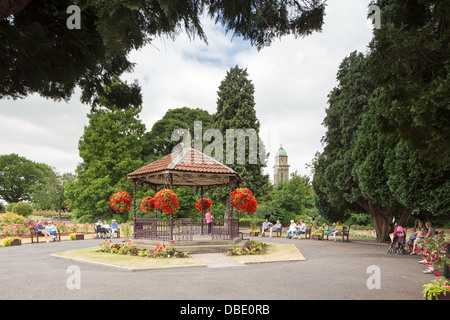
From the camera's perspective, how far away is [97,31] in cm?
457

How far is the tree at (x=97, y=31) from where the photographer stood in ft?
12.2

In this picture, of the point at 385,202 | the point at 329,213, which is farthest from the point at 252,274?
the point at 329,213

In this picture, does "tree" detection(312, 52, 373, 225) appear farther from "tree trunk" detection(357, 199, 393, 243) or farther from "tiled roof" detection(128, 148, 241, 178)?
"tiled roof" detection(128, 148, 241, 178)

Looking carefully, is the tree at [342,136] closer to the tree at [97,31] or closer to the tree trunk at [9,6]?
the tree at [97,31]

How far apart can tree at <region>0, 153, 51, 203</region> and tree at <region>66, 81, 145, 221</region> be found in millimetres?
38232

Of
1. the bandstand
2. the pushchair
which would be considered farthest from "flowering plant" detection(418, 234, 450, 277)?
the bandstand

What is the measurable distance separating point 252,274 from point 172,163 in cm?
698

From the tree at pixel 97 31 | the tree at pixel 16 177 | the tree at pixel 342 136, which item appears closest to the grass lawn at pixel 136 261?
the tree at pixel 97 31

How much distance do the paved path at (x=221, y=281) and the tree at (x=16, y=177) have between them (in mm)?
65690

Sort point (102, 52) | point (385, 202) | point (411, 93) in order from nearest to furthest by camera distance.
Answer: point (102, 52) < point (411, 93) < point (385, 202)

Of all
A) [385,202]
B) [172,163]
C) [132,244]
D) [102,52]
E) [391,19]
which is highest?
[391,19]

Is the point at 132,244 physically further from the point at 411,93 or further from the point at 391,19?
the point at 391,19

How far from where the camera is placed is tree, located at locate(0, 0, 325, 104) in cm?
371
